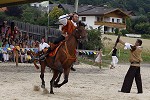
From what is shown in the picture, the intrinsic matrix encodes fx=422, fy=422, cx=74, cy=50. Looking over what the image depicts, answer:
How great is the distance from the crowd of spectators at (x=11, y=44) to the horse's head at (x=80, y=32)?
44.0ft

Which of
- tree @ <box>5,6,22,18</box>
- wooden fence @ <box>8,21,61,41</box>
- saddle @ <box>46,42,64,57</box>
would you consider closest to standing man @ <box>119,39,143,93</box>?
saddle @ <box>46,42,64,57</box>

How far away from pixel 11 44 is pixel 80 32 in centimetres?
1413

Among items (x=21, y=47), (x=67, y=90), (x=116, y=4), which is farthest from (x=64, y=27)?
(x=116, y=4)

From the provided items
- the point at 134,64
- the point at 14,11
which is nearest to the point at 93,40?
the point at 134,64

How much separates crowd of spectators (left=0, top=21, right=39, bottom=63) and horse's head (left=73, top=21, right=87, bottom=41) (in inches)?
528

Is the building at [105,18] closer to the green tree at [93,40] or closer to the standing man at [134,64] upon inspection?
the green tree at [93,40]

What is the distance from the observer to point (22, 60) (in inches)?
1084

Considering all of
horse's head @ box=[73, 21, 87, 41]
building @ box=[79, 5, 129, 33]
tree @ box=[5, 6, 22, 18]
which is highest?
horse's head @ box=[73, 21, 87, 41]

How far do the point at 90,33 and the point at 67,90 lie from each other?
24.2 metres

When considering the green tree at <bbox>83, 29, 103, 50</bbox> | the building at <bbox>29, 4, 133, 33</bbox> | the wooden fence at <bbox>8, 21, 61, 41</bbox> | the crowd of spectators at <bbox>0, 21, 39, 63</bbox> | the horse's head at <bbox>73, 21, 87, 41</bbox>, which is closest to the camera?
the horse's head at <bbox>73, 21, 87, 41</bbox>

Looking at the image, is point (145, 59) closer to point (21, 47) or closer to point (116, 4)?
point (21, 47)

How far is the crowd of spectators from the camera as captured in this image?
26.1 m

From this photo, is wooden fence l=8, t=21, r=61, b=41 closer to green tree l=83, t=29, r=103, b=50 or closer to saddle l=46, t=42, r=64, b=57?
green tree l=83, t=29, r=103, b=50

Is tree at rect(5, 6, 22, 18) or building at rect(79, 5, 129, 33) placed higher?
tree at rect(5, 6, 22, 18)
